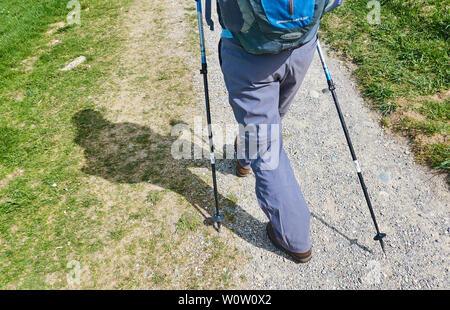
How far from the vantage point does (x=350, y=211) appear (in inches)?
142

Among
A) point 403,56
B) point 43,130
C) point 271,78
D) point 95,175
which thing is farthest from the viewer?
point 403,56

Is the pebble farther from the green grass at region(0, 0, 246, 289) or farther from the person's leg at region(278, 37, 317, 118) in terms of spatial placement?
the green grass at region(0, 0, 246, 289)

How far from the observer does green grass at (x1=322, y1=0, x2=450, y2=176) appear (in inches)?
172

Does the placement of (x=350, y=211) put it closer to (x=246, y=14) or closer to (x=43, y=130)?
(x=246, y=14)

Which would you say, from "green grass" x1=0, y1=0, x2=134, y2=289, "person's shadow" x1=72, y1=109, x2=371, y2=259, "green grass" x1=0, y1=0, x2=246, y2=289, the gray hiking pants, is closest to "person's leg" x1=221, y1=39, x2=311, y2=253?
the gray hiking pants

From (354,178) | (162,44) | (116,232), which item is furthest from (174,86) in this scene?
(354,178)

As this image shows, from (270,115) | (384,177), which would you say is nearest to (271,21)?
(270,115)

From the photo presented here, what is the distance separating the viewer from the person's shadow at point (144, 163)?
3.69 m

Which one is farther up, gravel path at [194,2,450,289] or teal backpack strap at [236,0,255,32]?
teal backpack strap at [236,0,255,32]

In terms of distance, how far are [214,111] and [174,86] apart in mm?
941

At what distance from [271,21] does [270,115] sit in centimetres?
77

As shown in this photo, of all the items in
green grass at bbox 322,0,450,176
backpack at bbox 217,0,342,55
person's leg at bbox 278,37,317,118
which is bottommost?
green grass at bbox 322,0,450,176
